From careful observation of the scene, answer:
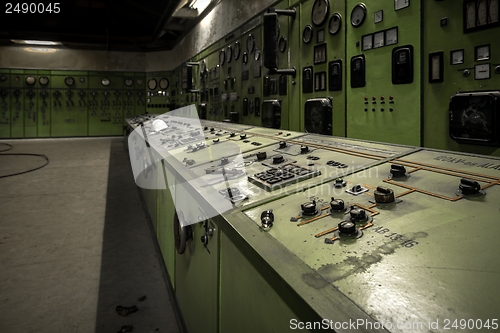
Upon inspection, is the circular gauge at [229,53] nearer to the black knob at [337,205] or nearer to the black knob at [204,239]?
the black knob at [204,239]

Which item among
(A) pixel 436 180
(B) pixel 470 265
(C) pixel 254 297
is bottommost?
(C) pixel 254 297

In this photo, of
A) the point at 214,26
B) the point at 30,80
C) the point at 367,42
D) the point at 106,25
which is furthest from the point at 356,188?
the point at 30,80

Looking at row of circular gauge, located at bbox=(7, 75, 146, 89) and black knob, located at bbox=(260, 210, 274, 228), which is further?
row of circular gauge, located at bbox=(7, 75, 146, 89)

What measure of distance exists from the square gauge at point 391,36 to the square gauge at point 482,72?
68 centimetres

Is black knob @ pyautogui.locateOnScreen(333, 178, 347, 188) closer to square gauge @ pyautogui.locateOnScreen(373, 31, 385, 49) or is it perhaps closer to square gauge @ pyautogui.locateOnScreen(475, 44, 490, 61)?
square gauge @ pyautogui.locateOnScreen(475, 44, 490, 61)

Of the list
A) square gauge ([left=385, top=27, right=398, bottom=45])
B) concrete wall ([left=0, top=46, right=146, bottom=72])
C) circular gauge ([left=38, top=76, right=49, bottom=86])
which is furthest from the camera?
circular gauge ([left=38, top=76, right=49, bottom=86])

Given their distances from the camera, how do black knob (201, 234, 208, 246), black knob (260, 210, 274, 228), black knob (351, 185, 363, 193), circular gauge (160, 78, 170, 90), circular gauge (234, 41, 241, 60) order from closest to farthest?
black knob (260, 210, 274, 228) < black knob (351, 185, 363, 193) < black knob (201, 234, 208, 246) < circular gauge (234, 41, 241, 60) < circular gauge (160, 78, 170, 90)

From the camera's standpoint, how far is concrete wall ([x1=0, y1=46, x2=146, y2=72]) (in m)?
10.7

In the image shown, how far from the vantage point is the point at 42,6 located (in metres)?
9.19

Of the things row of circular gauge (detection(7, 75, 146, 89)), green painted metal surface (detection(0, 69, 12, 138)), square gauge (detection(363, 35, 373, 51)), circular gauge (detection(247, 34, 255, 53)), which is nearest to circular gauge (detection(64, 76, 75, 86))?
row of circular gauge (detection(7, 75, 146, 89))

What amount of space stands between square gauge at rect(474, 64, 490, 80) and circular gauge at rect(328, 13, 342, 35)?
136cm

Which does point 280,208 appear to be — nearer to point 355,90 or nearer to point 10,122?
point 355,90

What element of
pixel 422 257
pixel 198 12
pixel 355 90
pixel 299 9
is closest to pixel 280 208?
pixel 422 257

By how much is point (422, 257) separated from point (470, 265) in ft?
0.29
